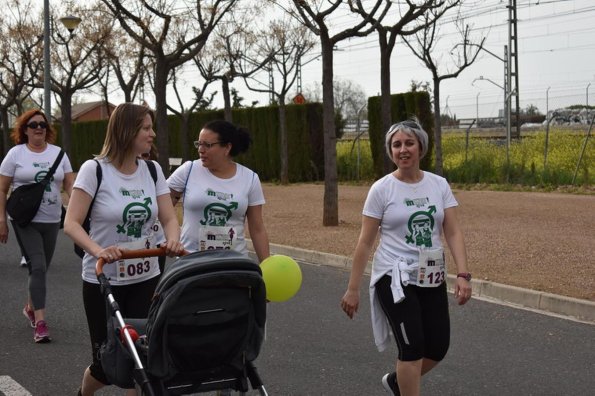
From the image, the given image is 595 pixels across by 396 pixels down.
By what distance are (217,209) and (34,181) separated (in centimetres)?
291

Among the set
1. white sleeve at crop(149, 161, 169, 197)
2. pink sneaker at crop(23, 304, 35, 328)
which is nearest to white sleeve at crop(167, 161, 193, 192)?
white sleeve at crop(149, 161, 169, 197)

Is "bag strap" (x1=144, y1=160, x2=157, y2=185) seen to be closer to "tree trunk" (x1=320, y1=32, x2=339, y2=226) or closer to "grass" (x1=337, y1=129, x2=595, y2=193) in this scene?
"tree trunk" (x1=320, y1=32, x2=339, y2=226)

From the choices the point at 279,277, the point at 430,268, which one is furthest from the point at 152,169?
the point at 430,268

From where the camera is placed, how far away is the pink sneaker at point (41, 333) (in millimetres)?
7258

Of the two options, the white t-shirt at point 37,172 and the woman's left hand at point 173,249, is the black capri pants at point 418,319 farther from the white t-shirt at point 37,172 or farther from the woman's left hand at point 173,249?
the white t-shirt at point 37,172

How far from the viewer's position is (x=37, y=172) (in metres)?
7.45

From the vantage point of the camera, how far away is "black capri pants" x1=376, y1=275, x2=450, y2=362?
4562 millimetres

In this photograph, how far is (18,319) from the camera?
824 cm

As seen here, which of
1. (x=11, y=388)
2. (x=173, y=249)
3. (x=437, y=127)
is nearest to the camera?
(x=173, y=249)

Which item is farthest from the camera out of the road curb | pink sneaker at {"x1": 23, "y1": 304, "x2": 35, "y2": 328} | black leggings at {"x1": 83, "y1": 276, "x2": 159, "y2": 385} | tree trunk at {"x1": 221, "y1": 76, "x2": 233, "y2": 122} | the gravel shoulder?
tree trunk at {"x1": 221, "y1": 76, "x2": 233, "y2": 122}

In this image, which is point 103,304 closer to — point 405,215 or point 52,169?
point 405,215

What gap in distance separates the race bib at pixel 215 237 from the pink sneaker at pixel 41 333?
2754mm

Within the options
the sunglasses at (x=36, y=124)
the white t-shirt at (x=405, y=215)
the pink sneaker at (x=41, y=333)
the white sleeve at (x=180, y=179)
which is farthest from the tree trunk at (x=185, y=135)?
the white t-shirt at (x=405, y=215)

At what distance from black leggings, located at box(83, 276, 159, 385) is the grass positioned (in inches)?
760
